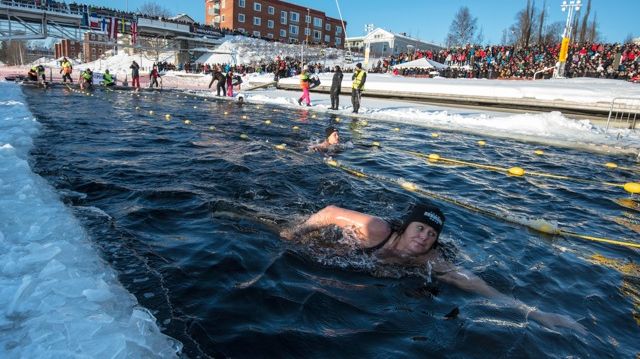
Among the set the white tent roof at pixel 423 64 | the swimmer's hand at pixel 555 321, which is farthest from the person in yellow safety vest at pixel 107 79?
the swimmer's hand at pixel 555 321

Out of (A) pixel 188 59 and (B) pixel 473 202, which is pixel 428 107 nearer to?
(B) pixel 473 202

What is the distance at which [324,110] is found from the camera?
1730 cm

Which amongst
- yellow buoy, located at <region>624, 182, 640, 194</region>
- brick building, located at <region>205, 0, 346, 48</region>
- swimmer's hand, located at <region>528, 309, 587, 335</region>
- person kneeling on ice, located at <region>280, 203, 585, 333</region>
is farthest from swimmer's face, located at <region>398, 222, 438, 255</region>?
brick building, located at <region>205, 0, 346, 48</region>

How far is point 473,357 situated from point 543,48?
95.6 ft

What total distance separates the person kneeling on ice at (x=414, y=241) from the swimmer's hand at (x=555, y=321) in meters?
0.01

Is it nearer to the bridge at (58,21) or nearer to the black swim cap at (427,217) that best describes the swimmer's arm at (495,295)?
the black swim cap at (427,217)

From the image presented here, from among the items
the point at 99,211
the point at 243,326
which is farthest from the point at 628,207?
the point at 99,211

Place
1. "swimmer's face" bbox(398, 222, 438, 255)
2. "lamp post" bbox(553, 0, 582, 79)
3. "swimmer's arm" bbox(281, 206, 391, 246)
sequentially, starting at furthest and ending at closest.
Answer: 1. "lamp post" bbox(553, 0, 582, 79)
2. "swimmer's arm" bbox(281, 206, 391, 246)
3. "swimmer's face" bbox(398, 222, 438, 255)

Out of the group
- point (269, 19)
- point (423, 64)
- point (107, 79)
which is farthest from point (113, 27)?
point (269, 19)

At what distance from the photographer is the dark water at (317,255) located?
9.09 ft

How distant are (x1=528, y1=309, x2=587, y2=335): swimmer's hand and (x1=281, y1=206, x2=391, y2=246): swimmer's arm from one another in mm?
1416

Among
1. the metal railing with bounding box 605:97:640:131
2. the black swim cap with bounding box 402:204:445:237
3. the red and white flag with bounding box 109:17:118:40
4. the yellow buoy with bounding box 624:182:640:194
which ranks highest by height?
the red and white flag with bounding box 109:17:118:40

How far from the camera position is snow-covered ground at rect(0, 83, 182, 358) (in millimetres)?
2160

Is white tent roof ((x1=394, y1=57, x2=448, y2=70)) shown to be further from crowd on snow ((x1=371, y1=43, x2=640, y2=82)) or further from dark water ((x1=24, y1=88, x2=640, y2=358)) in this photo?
dark water ((x1=24, y1=88, x2=640, y2=358))
